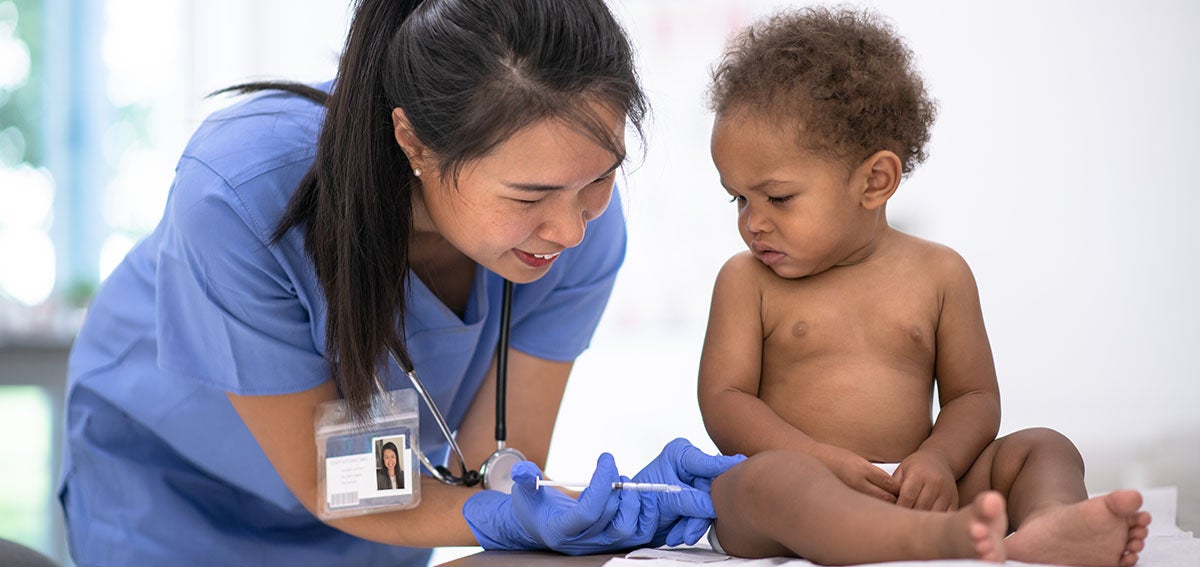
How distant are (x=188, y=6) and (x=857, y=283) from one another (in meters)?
3.11

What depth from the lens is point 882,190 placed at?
1329mm

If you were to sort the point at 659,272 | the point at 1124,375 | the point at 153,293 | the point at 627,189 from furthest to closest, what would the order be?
1. the point at 659,272
2. the point at 1124,375
3. the point at 153,293
4. the point at 627,189

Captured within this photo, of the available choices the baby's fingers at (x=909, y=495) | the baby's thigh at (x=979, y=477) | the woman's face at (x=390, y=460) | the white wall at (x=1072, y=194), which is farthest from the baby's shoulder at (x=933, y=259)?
the white wall at (x=1072, y=194)

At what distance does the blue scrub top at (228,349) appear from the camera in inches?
50.4

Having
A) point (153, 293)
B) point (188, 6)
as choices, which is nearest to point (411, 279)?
point (153, 293)

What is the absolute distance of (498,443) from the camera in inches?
57.4

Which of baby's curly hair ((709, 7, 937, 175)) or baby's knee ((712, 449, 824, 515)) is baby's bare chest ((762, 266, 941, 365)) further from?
baby's knee ((712, 449, 824, 515))

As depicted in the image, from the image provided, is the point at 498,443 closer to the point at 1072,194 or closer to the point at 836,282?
the point at 836,282

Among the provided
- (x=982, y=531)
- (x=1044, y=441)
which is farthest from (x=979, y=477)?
(x=982, y=531)

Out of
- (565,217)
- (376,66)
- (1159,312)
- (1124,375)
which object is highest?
(376,66)

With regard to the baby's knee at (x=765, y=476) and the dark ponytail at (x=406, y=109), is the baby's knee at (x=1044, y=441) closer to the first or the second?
the baby's knee at (x=765, y=476)

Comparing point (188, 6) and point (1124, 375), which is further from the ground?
point (188, 6)

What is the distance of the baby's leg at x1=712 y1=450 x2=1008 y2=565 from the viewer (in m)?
0.84

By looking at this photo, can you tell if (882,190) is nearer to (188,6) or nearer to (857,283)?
(857,283)
